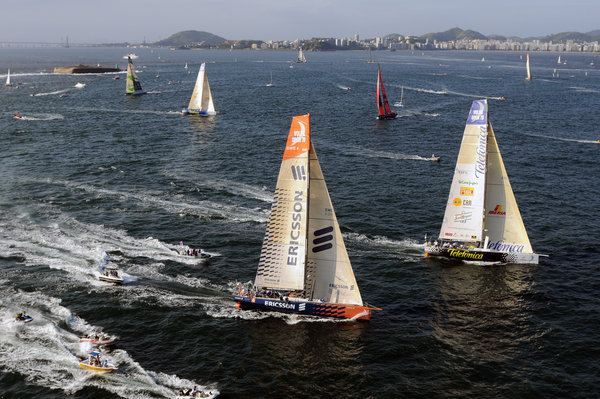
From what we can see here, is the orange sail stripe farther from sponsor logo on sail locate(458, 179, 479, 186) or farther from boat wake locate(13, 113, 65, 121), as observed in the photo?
boat wake locate(13, 113, 65, 121)

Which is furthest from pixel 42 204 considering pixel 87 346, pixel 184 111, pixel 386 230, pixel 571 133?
pixel 571 133

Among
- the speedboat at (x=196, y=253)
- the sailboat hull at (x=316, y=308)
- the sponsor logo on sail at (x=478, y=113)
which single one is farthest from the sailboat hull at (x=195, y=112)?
the sailboat hull at (x=316, y=308)

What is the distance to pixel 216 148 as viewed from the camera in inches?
4476

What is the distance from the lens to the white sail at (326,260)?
155ft

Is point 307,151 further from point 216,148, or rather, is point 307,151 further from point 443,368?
point 216,148

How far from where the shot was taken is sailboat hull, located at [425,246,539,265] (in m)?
58.6

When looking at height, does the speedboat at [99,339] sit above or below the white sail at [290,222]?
below

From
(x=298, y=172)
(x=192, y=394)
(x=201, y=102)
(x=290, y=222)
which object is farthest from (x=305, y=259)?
(x=201, y=102)

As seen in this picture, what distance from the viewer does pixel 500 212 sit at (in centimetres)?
6000

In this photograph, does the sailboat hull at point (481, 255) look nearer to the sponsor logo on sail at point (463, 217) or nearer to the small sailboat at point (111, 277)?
the sponsor logo on sail at point (463, 217)

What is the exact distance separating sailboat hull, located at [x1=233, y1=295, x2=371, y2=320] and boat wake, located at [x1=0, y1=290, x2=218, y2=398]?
35.6ft

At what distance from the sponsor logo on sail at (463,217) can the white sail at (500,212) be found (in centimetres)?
192

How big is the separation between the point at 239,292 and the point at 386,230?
25.4 m

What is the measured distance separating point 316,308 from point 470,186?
24.9 m
